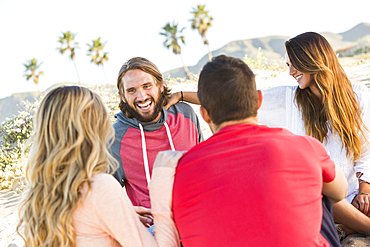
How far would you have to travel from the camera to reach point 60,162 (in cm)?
165

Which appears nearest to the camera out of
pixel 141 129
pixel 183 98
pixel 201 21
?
pixel 141 129

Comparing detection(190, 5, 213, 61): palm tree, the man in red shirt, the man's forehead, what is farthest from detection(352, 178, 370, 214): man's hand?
detection(190, 5, 213, 61): palm tree

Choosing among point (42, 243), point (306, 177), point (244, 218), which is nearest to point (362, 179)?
point (306, 177)

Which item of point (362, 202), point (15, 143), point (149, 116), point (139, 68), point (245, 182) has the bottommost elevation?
point (362, 202)

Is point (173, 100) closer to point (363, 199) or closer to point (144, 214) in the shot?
point (144, 214)

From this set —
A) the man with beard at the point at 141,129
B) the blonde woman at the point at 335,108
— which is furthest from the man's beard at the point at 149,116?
the blonde woman at the point at 335,108

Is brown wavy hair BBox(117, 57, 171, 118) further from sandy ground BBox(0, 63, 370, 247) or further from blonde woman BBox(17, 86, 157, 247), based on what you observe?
blonde woman BBox(17, 86, 157, 247)

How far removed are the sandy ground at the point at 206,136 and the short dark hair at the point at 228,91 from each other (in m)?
1.75

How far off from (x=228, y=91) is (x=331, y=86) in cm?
179

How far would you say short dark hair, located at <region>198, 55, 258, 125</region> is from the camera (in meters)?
1.59

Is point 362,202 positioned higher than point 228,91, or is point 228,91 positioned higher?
point 228,91

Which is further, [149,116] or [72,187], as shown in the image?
[149,116]

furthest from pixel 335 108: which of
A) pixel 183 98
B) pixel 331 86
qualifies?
pixel 183 98

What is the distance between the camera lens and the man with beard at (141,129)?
3289mm
